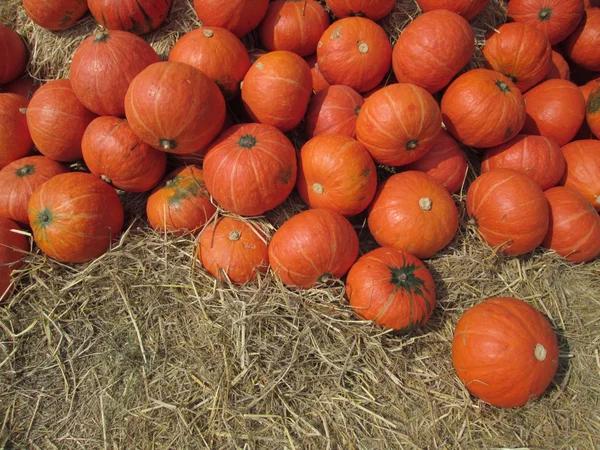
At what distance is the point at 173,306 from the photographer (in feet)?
9.18

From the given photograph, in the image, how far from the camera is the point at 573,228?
125 inches

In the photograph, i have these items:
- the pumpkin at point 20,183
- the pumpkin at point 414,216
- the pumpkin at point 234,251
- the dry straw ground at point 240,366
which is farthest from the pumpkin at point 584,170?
the pumpkin at point 20,183

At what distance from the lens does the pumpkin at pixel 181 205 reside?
306 cm

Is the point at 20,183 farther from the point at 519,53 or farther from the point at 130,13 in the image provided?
the point at 519,53

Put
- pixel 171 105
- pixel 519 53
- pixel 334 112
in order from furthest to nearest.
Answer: pixel 519 53 → pixel 334 112 → pixel 171 105

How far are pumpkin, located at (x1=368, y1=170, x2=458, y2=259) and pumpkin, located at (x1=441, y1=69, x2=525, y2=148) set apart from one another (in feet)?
1.98

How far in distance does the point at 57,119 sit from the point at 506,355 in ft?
12.3

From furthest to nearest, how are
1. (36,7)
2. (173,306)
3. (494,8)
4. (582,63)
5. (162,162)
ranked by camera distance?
(582,63)
(494,8)
(36,7)
(162,162)
(173,306)

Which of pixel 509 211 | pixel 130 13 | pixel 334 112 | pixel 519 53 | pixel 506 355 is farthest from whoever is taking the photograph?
pixel 519 53

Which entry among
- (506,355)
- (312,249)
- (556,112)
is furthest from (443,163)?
(506,355)

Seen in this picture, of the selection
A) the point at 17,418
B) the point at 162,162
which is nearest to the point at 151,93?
the point at 162,162

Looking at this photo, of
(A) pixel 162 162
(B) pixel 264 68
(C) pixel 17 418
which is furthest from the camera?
(A) pixel 162 162

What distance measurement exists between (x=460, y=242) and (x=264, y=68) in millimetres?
2196

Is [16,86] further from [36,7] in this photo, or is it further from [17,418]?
[17,418]
